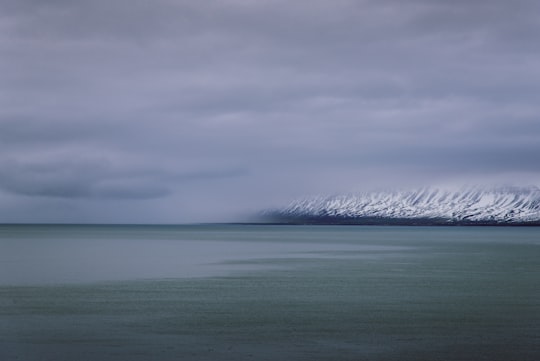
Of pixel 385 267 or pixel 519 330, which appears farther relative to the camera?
pixel 385 267

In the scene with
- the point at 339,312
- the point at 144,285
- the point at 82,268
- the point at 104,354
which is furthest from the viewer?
the point at 82,268

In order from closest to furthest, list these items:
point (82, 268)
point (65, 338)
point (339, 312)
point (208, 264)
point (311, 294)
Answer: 1. point (65, 338)
2. point (339, 312)
3. point (311, 294)
4. point (82, 268)
5. point (208, 264)

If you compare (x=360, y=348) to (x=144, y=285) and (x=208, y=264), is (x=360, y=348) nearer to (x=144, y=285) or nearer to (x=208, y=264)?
(x=144, y=285)

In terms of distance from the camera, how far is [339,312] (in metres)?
33.6

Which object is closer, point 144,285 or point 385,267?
point 144,285

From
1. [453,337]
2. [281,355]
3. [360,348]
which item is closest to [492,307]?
[453,337]

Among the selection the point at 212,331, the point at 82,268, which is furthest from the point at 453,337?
the point at 82,268

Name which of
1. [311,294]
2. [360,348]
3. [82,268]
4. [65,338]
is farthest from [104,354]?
[82,268]

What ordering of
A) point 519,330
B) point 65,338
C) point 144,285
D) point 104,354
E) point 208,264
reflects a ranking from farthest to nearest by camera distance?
1. point 208,264
2. point 144,285
3. point 519,330
4. point 65,338
5. point 104,354

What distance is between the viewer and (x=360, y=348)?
81.2ft

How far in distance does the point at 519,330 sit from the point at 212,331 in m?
12.6

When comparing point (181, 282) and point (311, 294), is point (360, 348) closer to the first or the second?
point (311, 294)

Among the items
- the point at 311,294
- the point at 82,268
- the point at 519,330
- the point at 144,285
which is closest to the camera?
the point at 519,330

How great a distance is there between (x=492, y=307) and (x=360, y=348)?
544 inches
